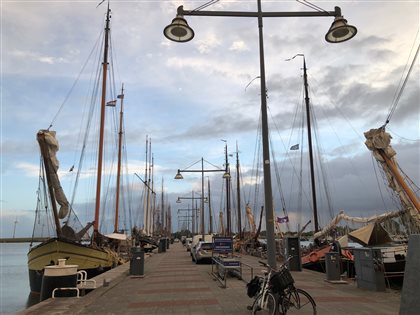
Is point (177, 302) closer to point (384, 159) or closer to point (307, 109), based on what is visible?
point (384, 159)

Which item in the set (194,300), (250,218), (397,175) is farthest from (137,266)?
(250,218)

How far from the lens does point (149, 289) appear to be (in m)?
12.8

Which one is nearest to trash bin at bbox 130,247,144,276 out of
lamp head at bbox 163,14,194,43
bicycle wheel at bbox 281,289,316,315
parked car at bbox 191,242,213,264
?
parked car at bbox 191,242,213,264

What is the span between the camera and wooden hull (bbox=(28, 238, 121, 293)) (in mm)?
19266

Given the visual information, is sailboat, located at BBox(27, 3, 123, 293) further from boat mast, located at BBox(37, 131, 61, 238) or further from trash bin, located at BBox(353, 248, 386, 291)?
trash bin, located at BBox(353, 248, 386, 291)

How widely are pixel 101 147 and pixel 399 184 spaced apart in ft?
65.1

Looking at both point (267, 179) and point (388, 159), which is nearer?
point (267, 179)

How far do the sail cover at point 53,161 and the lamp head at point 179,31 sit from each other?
13290 mm

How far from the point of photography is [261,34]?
884 cm

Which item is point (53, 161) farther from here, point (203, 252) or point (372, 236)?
point (372, 236)

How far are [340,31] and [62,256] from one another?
17.1m

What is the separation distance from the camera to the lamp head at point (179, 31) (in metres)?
8.24

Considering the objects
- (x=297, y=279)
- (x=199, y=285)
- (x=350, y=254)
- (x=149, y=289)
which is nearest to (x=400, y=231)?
(x=350, y=254)

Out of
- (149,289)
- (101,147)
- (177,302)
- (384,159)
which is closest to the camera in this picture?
(177,302)
